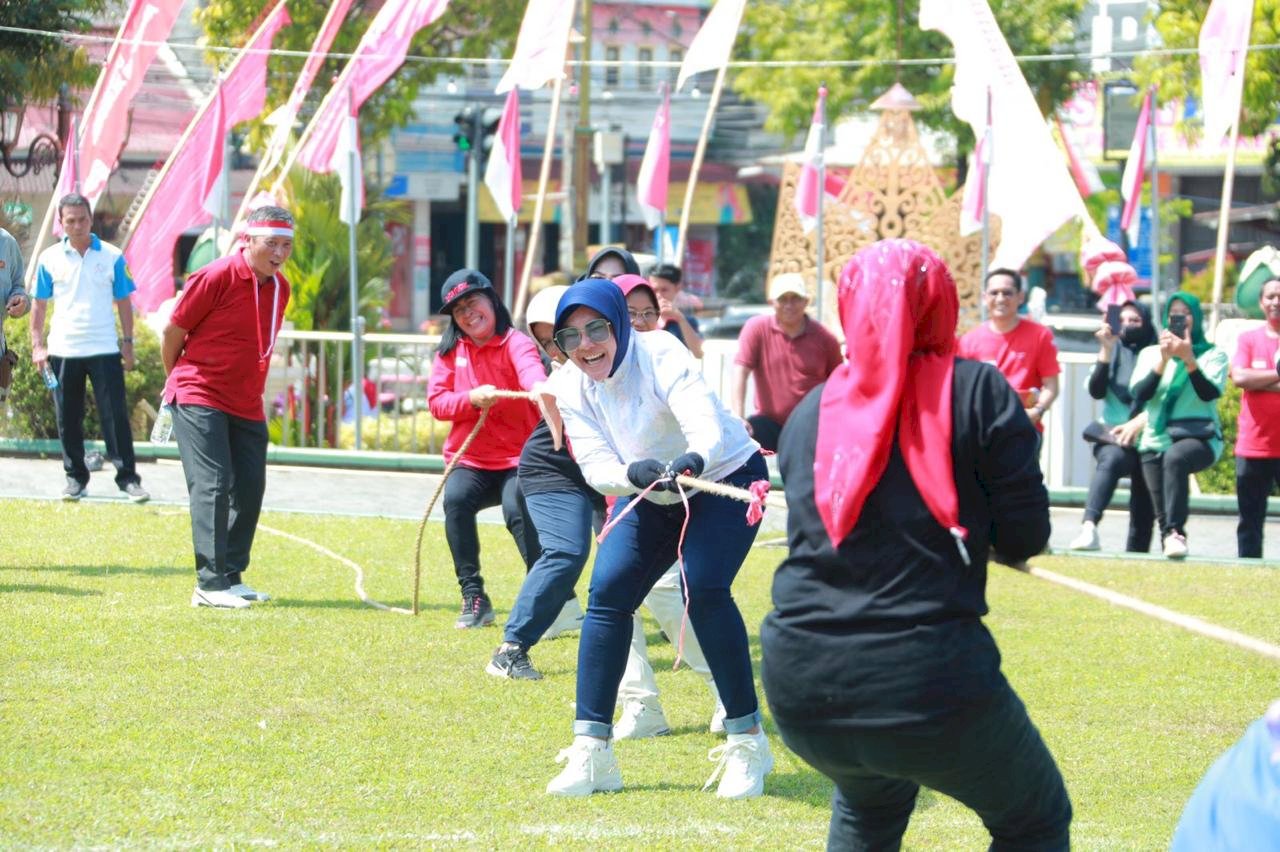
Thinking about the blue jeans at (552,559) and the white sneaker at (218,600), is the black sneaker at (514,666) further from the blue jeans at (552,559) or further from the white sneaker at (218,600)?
the white sneaker at (218,600)

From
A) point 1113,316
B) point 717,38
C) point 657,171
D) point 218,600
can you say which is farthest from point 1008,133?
point 218,600

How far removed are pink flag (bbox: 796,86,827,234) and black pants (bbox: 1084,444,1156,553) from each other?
20.7 ft

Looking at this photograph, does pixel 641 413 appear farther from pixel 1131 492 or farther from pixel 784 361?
pixel 1131 492

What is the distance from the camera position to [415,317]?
45125 mm

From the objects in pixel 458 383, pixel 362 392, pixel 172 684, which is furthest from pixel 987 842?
pixel 362 392

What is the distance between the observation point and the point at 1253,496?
38.3 feet

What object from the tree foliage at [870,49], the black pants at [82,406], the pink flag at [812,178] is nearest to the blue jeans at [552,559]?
the black pants at [82,406]

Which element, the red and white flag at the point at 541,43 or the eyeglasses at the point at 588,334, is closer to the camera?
the eyeglasses at the point at 588,334

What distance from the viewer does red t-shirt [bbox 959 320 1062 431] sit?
11.1 m

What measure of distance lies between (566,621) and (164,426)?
2283mm

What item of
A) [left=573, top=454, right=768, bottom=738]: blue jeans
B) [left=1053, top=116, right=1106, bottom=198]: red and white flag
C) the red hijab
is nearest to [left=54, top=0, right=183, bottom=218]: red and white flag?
[left=573, top=454, right=768, bottom=738]: blue jeans

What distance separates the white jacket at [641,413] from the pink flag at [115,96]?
40.4 feet

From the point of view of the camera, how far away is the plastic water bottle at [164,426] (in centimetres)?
920

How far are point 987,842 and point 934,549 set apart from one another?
1857 mm
